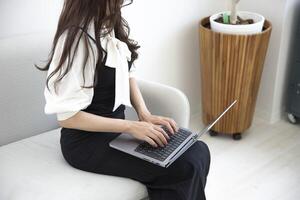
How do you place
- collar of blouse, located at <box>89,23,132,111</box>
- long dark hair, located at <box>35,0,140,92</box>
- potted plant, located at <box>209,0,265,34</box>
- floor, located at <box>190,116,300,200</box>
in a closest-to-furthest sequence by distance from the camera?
long dark hair, located at <box>35,0,140,92</box> → collar of blouse, located at <box>89,23,132,111</box> → floor, located at <box>190,116,300,200</box> → potted plant, located at <box>209,0,265,34</box>

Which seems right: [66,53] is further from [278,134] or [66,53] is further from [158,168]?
[278,134]

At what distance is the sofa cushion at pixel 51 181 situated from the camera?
1.16 metres

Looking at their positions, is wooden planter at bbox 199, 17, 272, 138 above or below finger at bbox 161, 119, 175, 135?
below

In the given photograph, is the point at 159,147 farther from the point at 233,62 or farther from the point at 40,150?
the point at 233,62

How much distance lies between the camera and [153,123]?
1.32 metres

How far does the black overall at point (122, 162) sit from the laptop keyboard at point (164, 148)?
0.03 meters

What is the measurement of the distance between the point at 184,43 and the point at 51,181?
120 cm

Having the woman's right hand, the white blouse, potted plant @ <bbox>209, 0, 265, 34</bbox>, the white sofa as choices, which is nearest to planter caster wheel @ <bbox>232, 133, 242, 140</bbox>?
potted plant @ <bbox>209, 0, 265, 34</bbox>

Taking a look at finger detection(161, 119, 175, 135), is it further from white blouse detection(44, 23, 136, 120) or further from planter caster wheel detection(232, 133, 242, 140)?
planter caster wheel detection(232, 133, 242, 140)

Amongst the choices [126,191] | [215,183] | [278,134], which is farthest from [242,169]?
[126,191]

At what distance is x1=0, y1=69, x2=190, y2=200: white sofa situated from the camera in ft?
3.86

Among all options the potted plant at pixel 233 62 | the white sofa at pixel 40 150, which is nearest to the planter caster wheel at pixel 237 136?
the potted plant at pixel 233 62

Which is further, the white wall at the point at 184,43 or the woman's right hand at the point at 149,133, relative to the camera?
the white wall at the point at 184,43

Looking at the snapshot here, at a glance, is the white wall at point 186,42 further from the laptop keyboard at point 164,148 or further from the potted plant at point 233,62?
the laptop keyboard at point 164,148
